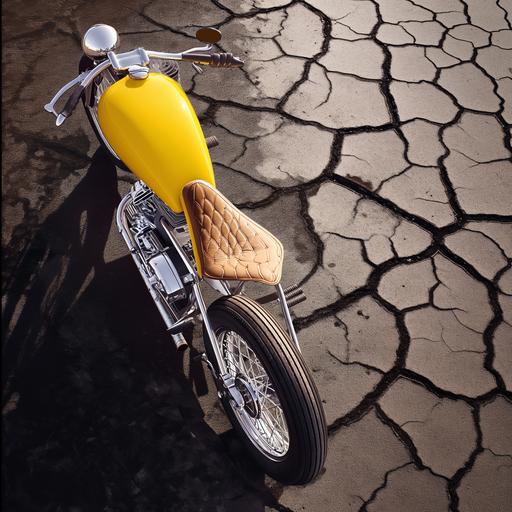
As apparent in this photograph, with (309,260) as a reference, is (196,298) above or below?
above

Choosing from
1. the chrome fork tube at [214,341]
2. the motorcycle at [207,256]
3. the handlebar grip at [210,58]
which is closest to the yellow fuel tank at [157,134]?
the motorcycle at [207,256]

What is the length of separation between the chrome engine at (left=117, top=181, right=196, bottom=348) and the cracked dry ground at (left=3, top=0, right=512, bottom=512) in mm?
271

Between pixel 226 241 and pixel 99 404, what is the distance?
960 mm

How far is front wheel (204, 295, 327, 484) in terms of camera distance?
1.71 m

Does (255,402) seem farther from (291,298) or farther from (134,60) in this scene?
(134,60)

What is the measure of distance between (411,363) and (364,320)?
0.29 meters

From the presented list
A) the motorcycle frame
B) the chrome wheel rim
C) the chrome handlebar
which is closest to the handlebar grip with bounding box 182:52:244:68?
the chrome handlebar

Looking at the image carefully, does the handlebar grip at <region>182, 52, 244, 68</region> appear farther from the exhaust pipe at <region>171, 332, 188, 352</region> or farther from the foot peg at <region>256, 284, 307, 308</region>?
the exhaust pipe at <region>171, 332, 188, 352</region>

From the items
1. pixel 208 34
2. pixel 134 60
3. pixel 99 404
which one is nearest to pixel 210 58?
pixel 208 34

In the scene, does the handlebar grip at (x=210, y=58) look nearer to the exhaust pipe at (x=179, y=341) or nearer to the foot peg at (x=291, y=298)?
the foot peg at (x=291, y=298)

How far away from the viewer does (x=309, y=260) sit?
112 inches

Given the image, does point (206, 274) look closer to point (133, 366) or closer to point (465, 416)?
point (133, 366)

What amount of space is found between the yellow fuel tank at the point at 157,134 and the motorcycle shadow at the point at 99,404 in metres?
0.76

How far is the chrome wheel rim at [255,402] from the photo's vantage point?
6.61 ft
